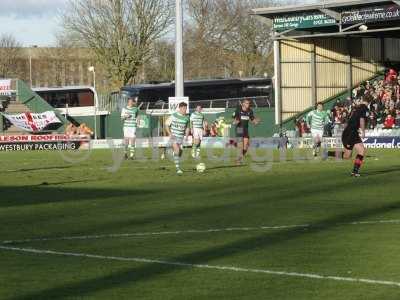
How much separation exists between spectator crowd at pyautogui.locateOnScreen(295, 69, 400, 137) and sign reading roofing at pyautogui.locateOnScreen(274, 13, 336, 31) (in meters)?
4.44

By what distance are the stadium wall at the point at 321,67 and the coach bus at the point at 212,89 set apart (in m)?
13.5

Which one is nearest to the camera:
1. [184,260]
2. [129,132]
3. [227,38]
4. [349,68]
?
[184,260]

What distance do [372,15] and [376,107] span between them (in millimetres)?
4770

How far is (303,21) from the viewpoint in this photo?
4988 centimetres

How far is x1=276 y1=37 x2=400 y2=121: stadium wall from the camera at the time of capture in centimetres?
5334

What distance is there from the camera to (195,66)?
8581 cm

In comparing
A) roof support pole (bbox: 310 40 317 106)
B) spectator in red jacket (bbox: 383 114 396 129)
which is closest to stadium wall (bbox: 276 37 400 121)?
roof support pole (bbox: 310 40 317 106)

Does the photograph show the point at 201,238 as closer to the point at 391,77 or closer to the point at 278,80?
the point at 391,77

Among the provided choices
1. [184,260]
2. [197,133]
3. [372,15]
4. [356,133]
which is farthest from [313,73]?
[184,260]

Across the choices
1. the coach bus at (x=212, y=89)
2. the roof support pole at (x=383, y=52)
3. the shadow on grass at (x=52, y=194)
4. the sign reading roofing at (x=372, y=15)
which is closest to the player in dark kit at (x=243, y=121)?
the shadow on grass at (x=52, y=194)

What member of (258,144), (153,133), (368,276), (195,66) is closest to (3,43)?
(195,66)

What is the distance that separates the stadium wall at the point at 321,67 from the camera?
5334cm

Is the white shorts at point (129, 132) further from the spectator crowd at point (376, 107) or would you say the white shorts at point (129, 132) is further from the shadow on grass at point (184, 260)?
the shadow on grass at point (184, 260)

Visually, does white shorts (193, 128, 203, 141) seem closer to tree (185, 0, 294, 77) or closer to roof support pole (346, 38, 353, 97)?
roof support pole (346, 38, 353, 97)
